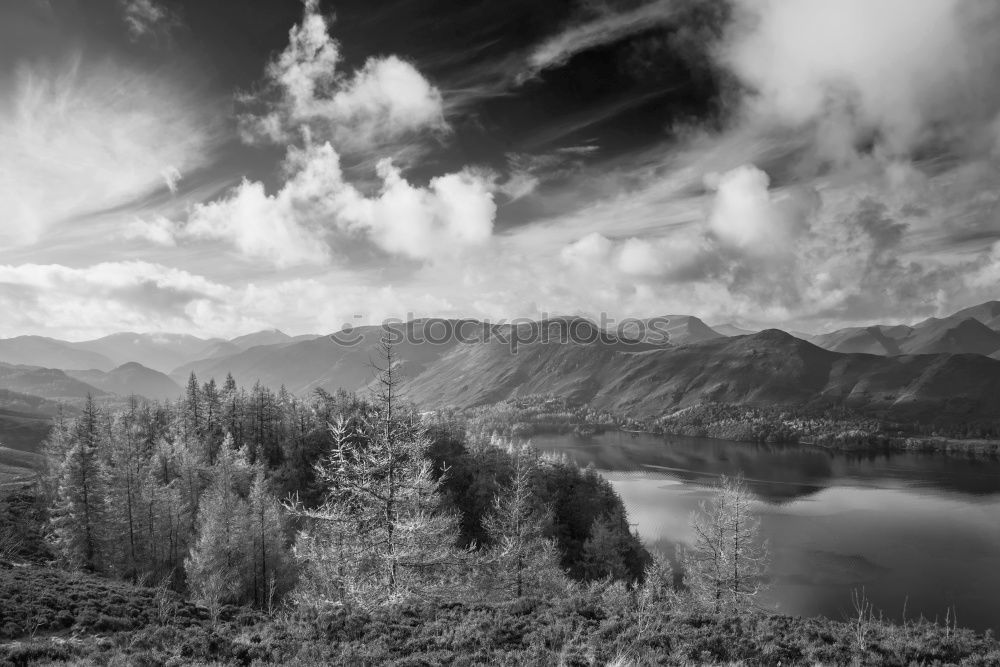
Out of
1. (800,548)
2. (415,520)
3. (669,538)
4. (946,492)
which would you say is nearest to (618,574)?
(669,538)

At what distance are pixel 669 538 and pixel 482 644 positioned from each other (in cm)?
10021

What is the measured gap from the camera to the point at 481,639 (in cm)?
1609

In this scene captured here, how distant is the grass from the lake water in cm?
2716

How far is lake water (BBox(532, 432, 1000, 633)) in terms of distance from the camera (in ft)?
246

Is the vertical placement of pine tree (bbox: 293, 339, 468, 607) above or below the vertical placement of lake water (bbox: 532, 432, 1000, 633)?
above

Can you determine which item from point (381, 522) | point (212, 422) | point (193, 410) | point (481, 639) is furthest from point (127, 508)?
point (481, 639)

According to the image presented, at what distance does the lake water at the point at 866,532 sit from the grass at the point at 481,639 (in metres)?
27.2

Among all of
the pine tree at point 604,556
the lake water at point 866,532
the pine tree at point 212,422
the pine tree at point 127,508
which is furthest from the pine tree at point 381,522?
the pine tree at point 212,422

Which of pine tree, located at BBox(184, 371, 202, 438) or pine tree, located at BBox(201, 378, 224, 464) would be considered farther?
pine tree, located at BBox(184, 371, 202, 438)

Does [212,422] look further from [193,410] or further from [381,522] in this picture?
[381,522]

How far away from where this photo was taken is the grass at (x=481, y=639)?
14453mm

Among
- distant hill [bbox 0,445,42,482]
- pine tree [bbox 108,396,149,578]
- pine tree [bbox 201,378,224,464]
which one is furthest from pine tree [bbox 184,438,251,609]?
distant hill [bbox 0,445,42,482]

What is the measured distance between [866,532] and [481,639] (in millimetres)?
128822

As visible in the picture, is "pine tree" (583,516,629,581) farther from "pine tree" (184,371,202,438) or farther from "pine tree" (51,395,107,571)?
"pine tree" (184,371,202,438)
